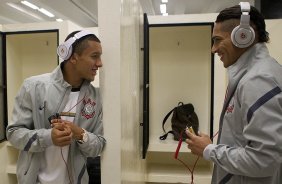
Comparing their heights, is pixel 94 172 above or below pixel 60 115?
below

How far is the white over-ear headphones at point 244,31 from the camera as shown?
3.18 ft

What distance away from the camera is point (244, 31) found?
97 cm

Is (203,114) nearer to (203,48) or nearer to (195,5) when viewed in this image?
(203,48)

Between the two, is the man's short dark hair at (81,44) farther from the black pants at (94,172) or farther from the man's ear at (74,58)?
the black pants at (94,172)

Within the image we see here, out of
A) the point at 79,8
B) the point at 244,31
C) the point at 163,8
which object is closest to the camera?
the point at 244,31

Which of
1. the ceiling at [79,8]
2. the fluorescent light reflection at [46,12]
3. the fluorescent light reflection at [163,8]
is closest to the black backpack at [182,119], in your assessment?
the ceiling at [79,8]

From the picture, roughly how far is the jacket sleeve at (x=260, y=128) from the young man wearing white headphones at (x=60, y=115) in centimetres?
58

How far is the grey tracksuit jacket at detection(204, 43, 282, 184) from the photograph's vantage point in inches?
33.8

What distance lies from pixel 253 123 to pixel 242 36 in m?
0.33

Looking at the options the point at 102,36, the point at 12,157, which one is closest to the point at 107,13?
the point at 102,36

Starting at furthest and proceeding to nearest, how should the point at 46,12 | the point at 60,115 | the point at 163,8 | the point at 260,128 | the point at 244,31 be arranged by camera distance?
the point at 46,12
the point at 163,8
the point at 60,115
the point at 244,31
the point at 260,128

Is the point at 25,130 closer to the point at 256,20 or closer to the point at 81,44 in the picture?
the point at 81,44

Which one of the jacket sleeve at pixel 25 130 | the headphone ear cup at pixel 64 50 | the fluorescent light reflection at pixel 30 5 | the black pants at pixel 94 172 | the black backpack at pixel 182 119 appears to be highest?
the fluorescent light reflection at pixel 30 5

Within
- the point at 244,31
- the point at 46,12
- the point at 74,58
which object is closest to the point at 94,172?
the point at 74,58
